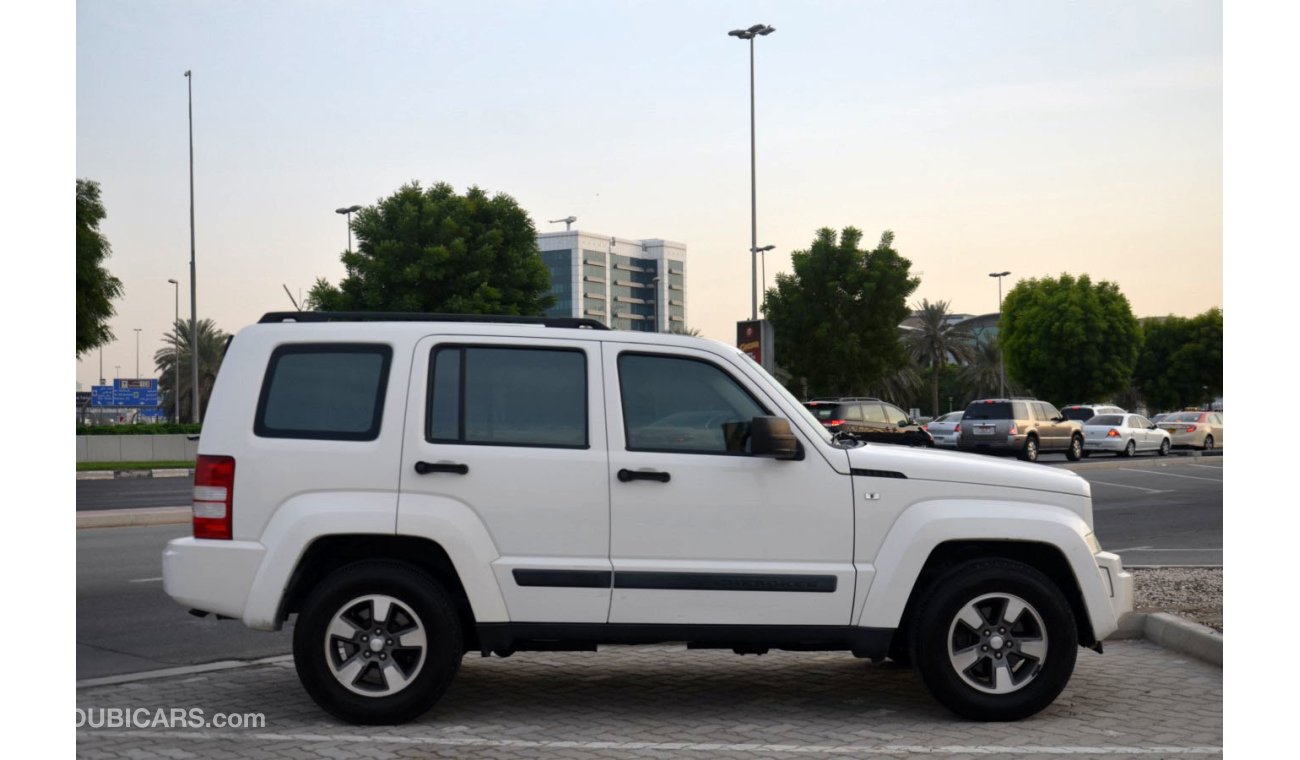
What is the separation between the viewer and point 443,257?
48062mm

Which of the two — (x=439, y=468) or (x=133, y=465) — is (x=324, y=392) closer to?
(x=439, y=468)

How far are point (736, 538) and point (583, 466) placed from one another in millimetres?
780

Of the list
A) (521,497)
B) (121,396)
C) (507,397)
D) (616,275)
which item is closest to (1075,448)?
(507,397)

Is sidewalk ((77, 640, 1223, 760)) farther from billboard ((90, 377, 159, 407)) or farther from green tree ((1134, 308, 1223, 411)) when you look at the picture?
green tree ((1134, 308, 1223, 411))

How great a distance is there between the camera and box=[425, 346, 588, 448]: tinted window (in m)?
6.27

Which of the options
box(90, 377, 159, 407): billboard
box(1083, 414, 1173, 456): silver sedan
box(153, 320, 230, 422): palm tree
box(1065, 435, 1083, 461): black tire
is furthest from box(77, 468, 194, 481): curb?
box(153, 320, 230, 422): palm tree

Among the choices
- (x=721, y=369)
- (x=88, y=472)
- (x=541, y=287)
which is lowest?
(x=88, y=472)

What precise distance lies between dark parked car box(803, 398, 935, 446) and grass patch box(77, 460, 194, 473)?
A: 1534 centimetres

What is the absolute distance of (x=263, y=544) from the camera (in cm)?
614

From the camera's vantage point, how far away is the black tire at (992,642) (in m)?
6.22

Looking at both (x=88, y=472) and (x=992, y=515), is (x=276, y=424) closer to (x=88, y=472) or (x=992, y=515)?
(x=992, y=515)

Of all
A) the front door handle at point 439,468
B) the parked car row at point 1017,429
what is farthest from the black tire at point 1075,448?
the front door handle at point 439,468
